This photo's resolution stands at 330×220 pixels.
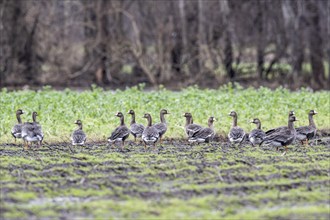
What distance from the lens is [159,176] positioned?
14.9 metres

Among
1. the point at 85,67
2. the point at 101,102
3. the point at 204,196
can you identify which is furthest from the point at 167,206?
the point at 85,67

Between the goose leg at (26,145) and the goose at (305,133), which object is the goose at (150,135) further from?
the goose at (305,133)

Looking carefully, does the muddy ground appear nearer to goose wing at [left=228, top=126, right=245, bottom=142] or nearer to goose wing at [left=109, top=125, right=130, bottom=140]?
goose wing at [left=109, top=125, right=130, bottom=140]

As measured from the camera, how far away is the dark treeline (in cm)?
4434

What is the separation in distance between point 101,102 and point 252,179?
1251 cm

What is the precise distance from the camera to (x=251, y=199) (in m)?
13.1

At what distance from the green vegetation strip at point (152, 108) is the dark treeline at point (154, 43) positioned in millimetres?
13346

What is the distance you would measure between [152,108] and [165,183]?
1182cm

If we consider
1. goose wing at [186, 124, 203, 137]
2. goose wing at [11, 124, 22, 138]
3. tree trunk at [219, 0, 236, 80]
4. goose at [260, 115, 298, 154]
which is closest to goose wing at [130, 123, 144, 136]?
goose wing at [186, 124, 203, 137]

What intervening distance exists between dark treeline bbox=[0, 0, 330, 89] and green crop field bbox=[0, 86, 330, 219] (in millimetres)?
19787

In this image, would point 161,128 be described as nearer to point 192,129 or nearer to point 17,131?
point 192,129

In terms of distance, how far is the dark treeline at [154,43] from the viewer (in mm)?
44344

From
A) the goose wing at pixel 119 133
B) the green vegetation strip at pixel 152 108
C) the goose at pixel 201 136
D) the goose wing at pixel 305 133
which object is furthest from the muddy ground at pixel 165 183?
the green vegetation strip at pixel 152 108

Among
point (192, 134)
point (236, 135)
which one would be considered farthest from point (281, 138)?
→ point (192, 134)
